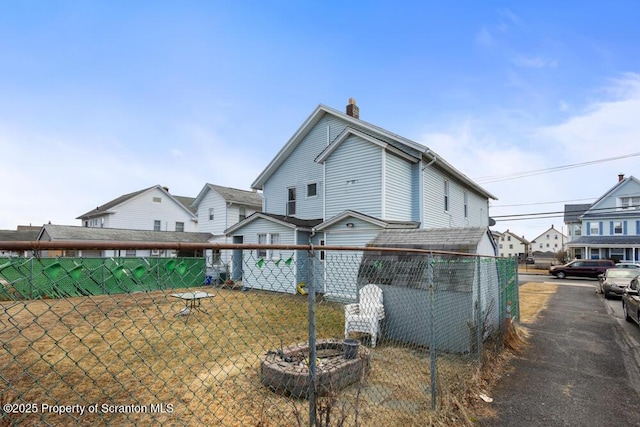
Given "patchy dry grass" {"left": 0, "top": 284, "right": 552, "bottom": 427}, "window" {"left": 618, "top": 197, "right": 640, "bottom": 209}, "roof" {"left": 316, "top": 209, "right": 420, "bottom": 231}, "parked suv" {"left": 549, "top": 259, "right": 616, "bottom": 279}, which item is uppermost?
"window" {"left": 618, "top": 197, "right": 640, "bottom": 209}

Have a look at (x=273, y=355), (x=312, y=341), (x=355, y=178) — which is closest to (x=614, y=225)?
(x=355, y=178)

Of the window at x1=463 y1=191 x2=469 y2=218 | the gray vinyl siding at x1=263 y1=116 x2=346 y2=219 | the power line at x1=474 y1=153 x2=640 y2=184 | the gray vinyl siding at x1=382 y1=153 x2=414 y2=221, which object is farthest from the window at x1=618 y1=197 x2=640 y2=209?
the gray vinyl siding at x1=263 y1=116 x2=346 y2=219

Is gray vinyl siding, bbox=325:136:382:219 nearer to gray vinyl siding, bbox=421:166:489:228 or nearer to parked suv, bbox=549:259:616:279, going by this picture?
gray vinyl siding, bbox=421:166:489:228

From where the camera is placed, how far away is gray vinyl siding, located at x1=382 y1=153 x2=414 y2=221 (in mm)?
13727

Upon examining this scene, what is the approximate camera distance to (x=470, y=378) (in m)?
4.94

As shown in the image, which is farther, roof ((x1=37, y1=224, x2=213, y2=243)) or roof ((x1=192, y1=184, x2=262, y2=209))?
roof ((x1=192, y1=184, x2=262, y2=209))

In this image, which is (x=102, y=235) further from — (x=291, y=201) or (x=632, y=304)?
(x=632, y=304)

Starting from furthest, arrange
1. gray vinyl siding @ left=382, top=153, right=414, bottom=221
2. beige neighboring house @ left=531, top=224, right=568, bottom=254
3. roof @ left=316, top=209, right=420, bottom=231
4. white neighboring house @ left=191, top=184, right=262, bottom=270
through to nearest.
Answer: beige neighboring house @ left=531, top=224, right=568, bottom=254 < white neighboring house @ left=191, top=184, right=262, bottom=270 < gray vinyl siding @ left=382, top=153, right=414, bottom=221 < roof @ left=316, top=209, right=420, bottom=231

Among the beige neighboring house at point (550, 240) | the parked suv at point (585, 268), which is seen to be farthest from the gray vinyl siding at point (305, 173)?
the beige neighboring house at point (550, 240)

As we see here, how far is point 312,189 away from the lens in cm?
1695

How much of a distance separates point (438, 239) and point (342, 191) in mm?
7190

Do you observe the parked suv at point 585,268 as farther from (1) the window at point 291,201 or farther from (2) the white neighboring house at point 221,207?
(2) the white neighboring house at point 221,207

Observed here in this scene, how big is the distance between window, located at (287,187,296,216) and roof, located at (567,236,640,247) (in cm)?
3262

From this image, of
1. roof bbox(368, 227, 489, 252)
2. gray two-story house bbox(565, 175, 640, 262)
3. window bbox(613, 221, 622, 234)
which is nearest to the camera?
roof bbox(368, 227, 489, 252)
